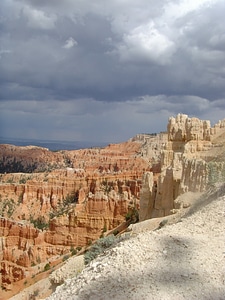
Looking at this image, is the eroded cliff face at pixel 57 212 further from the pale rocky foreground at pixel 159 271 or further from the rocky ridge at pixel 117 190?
the pale rocky foreground at pixel 159 271

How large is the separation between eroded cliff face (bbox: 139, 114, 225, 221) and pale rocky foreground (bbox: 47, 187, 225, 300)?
10.5 m

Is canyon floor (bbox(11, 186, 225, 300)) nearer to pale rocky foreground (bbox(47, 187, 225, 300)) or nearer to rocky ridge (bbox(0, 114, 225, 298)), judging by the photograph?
pale rocky foreground (bbox(47, 187, 225, 300))

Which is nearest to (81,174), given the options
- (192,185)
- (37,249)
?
(37,249)

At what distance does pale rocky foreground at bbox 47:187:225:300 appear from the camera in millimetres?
6711

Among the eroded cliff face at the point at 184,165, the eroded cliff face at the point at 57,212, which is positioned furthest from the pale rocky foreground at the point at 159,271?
the eroded cliff face at the point at 57,212

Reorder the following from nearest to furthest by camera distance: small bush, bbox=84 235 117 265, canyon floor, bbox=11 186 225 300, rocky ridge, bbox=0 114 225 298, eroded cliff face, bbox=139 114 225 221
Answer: canyon floor, bbox=11 186 225 300
small bush, bbox=84 235 117 265
eroded cliff face, bbox=139 114 225 221
rocky ridge, bbox=0 114 225 298

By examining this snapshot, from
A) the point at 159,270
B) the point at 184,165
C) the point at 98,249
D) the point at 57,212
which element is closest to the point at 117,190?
the point at 57,212

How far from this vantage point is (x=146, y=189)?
27.9 metres

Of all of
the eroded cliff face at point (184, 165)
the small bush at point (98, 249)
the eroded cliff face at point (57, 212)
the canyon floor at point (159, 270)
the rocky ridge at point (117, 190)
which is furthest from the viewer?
the eroded cliff face at point (57, 212)

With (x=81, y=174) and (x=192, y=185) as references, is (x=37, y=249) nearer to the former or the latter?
(x=192, y=185)

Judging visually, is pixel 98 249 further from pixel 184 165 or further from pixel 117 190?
pixel 117 190

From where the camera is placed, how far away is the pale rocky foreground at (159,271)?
671 cm

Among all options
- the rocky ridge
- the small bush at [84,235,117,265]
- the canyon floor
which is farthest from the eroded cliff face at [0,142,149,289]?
the canyon floor

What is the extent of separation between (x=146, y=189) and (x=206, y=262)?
2025 cm
